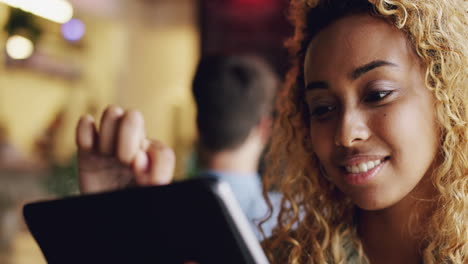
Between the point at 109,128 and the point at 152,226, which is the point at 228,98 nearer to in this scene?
the point at 109,128

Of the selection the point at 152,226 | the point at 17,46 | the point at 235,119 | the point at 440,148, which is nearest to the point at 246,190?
the point at 235,119

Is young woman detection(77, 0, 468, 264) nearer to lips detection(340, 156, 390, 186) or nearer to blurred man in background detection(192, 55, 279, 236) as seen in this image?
lips detection(340, 156, 390, 186)

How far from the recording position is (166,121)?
6.10 m

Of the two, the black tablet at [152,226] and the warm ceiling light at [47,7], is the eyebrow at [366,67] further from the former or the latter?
the warm ceiling light at [47,7]

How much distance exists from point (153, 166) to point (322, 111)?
1.18 feet

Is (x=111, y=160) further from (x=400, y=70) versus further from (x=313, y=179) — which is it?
(x=400, y=70)

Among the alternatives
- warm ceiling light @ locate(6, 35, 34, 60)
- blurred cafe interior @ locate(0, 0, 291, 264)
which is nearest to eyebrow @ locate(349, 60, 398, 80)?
blurred cafe interior @ locate(0, 0, 291, 264)

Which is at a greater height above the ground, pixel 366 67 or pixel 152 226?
pixel 366 67

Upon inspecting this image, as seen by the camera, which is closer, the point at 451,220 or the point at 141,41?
the point at 451,220

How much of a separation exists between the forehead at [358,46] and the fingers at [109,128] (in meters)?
0.40

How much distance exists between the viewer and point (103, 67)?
20.5 ft

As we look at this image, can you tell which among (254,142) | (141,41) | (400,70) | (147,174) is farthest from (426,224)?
(141,41)

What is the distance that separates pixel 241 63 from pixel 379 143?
1.05 metres

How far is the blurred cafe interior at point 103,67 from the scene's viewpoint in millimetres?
4387
